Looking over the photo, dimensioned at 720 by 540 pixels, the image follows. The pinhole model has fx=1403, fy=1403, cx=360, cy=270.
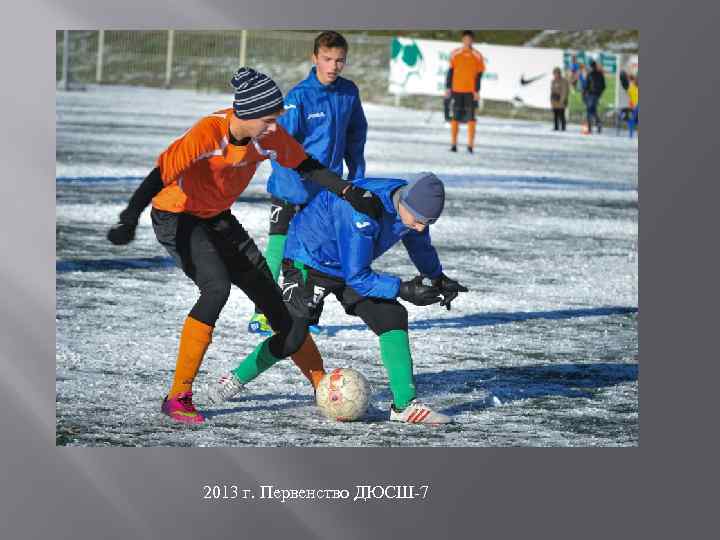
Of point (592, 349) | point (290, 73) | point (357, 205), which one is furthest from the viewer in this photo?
point (290, 73)

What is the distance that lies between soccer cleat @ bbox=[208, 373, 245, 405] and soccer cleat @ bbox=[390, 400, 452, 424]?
0.85 m

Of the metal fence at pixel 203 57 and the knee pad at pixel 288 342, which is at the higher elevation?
the metal fence at pixel 203 57

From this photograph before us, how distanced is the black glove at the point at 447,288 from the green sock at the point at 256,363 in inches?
37.0

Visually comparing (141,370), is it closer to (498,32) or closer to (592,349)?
(592,349)

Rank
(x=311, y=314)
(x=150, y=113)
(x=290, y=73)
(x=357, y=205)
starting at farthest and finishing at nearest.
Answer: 1. (x=290, y=73)
2. (x=150, y=113)
3. (x=311, y=314)
4. (x=357, y=205)

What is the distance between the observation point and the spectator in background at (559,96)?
30828 mm

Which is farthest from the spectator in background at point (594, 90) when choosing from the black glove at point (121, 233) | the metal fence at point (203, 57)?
the black glove at point (121, 233)

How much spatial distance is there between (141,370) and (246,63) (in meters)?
30.3

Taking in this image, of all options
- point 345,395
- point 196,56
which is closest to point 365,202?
point 345,395

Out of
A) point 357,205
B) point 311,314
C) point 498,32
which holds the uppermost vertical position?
point 498,32

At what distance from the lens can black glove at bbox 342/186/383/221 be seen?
6795mm

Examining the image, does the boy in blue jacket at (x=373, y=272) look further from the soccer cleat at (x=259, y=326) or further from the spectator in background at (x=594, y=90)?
the spectator in background at (x=594, y=90)

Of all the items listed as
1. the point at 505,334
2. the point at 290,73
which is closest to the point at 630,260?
the point at 505,334

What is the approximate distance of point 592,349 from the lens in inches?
380
